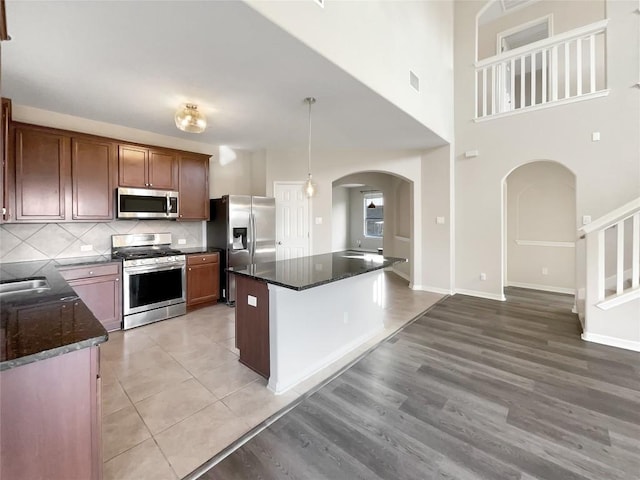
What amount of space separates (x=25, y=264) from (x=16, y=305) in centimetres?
208

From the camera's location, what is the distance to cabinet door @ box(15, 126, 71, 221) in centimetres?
320

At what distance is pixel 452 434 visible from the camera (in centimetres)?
196

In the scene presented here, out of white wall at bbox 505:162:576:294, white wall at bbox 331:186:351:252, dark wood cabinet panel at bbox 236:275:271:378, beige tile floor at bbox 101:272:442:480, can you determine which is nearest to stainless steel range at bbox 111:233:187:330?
beige tile floor at bbox 101:272:442:480

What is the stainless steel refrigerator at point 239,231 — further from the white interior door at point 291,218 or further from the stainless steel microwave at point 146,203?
the stainless steel microwave at point 146,203

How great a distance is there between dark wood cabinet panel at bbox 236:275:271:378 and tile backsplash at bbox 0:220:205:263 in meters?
2.47

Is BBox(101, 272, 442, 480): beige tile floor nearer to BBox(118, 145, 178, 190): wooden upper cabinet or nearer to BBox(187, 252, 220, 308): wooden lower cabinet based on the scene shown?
BBox(187, 252, 220, 308): wooden lower cabinet

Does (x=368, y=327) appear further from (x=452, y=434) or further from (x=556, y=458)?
(x=556, y=458)

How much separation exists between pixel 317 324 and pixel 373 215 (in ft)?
29.7

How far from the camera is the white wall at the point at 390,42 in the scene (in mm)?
2264

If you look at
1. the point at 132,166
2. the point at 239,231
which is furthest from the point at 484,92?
the point at 132,166

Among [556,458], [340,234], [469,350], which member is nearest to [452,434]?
[556,458]

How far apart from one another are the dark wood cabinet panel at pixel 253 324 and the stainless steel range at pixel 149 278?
177cm

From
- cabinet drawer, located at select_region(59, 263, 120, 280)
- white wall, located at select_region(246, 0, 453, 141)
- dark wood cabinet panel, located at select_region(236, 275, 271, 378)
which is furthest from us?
cabinet drawer, located at select_region(59, 263, 120, 280)

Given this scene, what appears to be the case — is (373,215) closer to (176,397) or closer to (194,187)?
(194,187)
